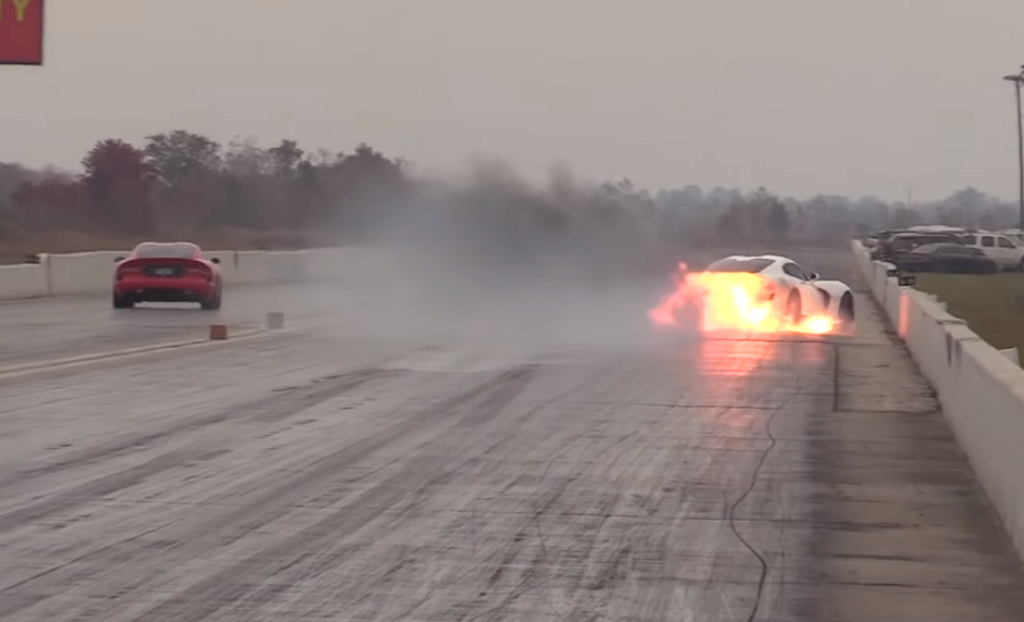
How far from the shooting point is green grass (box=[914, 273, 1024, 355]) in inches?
1297

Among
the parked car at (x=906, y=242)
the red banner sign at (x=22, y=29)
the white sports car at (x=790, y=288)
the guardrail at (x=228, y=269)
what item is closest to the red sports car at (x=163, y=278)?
the guardrail at (x=228, y=269)

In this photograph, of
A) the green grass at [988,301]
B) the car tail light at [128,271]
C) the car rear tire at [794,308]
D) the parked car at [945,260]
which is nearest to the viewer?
the car rear tire at [794,308]

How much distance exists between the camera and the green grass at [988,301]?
108ft

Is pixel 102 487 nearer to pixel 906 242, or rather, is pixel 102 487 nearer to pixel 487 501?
pixel 487 501

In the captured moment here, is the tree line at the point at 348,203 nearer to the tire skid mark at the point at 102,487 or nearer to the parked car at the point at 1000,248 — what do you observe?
the parked car at the point at 1000,248

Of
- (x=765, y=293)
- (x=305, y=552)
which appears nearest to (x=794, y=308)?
(x=765, y=293)

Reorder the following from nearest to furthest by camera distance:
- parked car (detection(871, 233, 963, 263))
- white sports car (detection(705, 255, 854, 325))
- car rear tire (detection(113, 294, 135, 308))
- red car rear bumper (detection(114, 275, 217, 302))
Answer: white sports car (detection(705, 255, 854, 325)), red car rear bumper (detection(114, 275, 217, 302)), car rear tire (detection(113, 294, 135, 308)), parked car (detection(871, 233, 963, 263))

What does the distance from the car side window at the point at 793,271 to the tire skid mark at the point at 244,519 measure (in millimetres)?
14968

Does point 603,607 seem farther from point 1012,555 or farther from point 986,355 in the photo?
point 986,355

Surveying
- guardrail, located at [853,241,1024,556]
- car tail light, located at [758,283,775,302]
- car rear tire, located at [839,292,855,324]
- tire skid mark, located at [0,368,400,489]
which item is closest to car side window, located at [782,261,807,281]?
car tail light, located at [758,283,775,302]

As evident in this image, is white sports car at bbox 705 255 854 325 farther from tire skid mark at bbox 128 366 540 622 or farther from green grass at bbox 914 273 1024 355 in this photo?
tire skid mark at bbox 128 366 540 622

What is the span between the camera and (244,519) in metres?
9.88

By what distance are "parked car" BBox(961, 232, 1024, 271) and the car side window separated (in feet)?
145

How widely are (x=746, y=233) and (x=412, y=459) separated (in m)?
28.6
